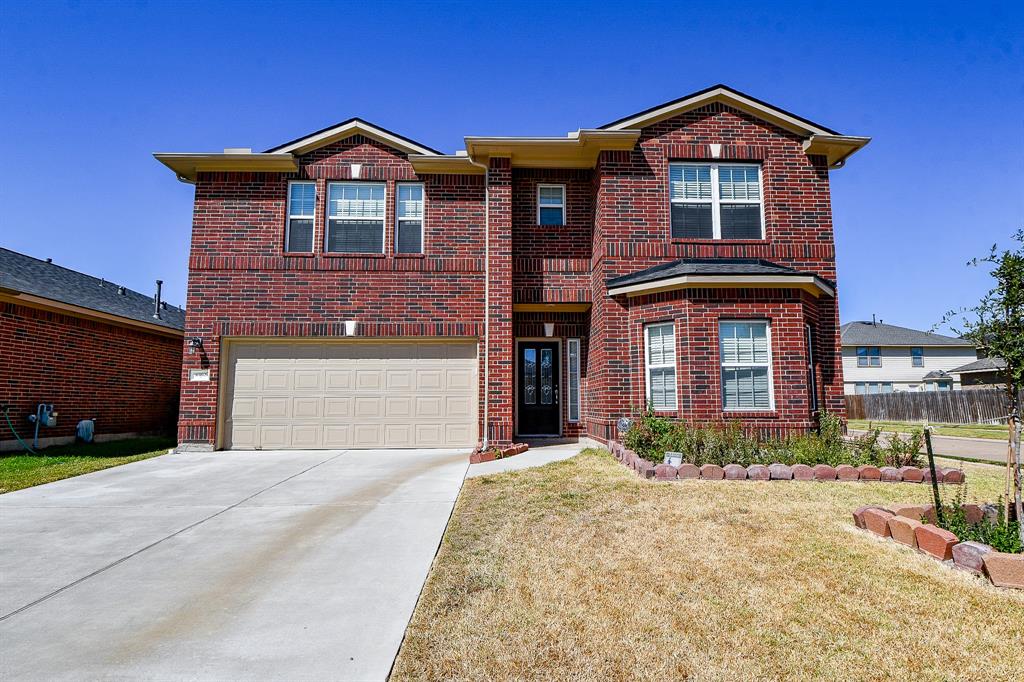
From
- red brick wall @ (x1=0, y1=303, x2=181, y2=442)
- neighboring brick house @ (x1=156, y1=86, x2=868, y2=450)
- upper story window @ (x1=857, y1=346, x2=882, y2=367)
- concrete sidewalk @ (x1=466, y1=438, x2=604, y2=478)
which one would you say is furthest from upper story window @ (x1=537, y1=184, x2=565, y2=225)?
upper story window @ (x1=857, y1=346, x2=882, y2=367)

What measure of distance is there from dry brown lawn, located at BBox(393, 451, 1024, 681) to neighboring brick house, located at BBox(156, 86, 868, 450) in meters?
5.74

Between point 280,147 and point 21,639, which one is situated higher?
point 280,147

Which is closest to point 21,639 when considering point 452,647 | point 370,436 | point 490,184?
point 452,647

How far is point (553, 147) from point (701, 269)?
4158mm

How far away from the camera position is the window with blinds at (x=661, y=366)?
9.95 meters

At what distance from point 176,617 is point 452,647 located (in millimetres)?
1796

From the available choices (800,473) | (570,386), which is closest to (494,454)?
(570,386)

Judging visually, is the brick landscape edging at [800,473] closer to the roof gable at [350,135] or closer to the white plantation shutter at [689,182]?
the white plantation shutter at [689,182]

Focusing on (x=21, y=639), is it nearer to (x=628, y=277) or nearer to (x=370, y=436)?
(x=370, y=436)

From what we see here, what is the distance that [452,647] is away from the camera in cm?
296

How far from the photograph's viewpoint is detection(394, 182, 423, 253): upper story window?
1195 cm

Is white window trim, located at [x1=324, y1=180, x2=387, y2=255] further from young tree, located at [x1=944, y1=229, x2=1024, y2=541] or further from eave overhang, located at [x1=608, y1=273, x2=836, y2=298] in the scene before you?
young tree, located at [x1=944, y1=229, x2=1024, y2=541]

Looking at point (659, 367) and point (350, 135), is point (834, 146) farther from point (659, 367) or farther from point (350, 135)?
point (350, 135)

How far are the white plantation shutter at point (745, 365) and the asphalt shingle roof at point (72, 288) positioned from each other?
13.8 meters
